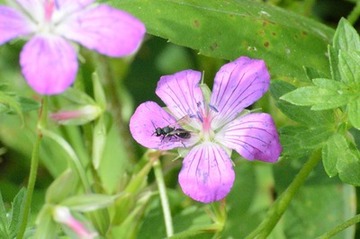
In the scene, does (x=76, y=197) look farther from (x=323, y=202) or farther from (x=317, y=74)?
(x=323, y=202)

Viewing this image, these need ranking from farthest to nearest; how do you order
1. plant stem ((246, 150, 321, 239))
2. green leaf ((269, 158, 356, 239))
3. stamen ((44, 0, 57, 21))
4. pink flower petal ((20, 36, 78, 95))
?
1. green leaf ((269, 158, 356, 239))
2. plant stem ((246, 150, 321, 239))
3. stamen ((44, 0, 57, 21))
4. pink flower petal ((20, 36, 78, 95))

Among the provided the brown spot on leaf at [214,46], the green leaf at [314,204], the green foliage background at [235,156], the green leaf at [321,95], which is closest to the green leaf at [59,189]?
the green foliage background at [235,156]

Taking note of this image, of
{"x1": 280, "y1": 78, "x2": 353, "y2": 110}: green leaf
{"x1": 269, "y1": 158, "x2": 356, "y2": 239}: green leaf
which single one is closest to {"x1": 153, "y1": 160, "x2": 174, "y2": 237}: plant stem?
{"x1": 269, "y1": 158, "x2": 356, "y2": 239}: green leaf

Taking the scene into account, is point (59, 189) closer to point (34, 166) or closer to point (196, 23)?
point (34, 166)

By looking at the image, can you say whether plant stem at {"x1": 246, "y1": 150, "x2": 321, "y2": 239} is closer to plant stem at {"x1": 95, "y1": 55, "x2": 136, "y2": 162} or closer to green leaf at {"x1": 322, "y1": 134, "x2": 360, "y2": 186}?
green leaf at {"x1": 322, "y1": 134, "x2": 360, "y2": 186}

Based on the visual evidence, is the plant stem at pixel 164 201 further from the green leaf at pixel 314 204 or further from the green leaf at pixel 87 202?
the green leaf at pixel 87 202

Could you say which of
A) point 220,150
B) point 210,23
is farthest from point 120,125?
point 220,150
